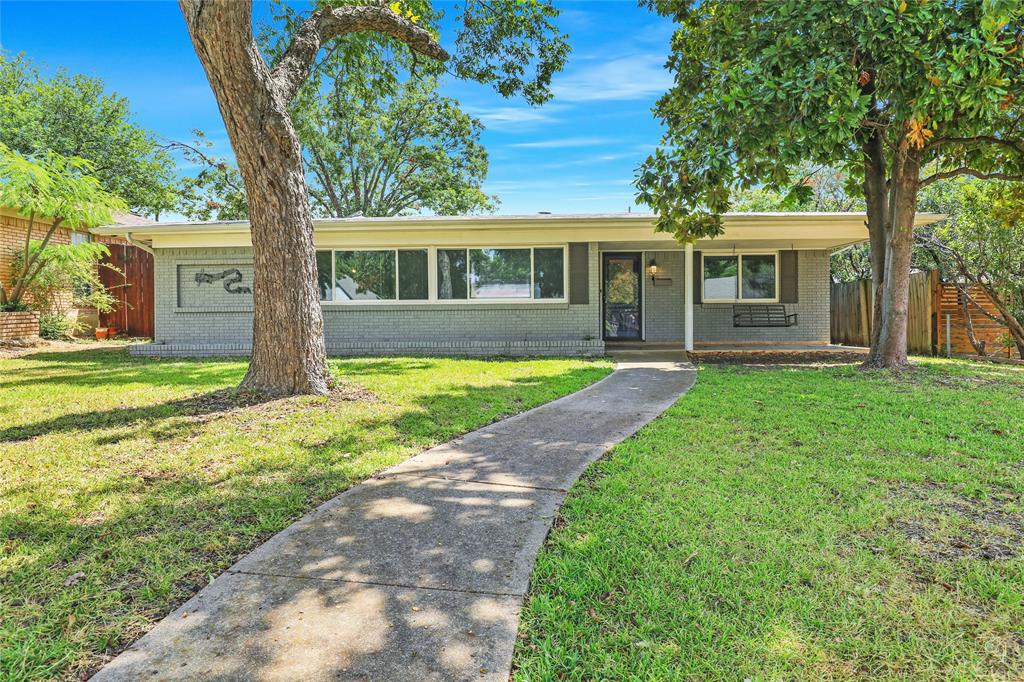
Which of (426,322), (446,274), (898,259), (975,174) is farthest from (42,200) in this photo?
(975,174)

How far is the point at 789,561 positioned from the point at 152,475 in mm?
3972

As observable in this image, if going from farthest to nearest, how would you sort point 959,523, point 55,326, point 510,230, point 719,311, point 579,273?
point 55,326 < point 719,311 < point 579,273 < point 510,230 < point 959,523

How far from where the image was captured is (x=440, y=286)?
12234 mm

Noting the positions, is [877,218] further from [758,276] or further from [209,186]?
[209,186]

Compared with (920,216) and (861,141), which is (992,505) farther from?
(920,216)

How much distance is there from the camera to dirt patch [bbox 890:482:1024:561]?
8.50 ft

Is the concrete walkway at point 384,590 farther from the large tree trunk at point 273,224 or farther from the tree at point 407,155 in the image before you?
the tree at point 407,155

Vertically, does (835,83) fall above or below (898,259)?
above

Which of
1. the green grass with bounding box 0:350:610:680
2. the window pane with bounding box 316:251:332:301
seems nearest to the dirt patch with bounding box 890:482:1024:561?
the green grass with bounding box 0:350:610:680

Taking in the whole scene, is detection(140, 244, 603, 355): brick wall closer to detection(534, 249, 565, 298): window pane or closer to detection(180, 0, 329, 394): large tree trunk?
detection(534, 249, 565, 298): window pane

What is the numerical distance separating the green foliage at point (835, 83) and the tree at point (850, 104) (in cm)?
1

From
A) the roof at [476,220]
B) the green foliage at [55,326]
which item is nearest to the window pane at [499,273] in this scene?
the roof at [476,220]

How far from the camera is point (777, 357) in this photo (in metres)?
10.6

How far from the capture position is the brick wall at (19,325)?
12891 millimetres
